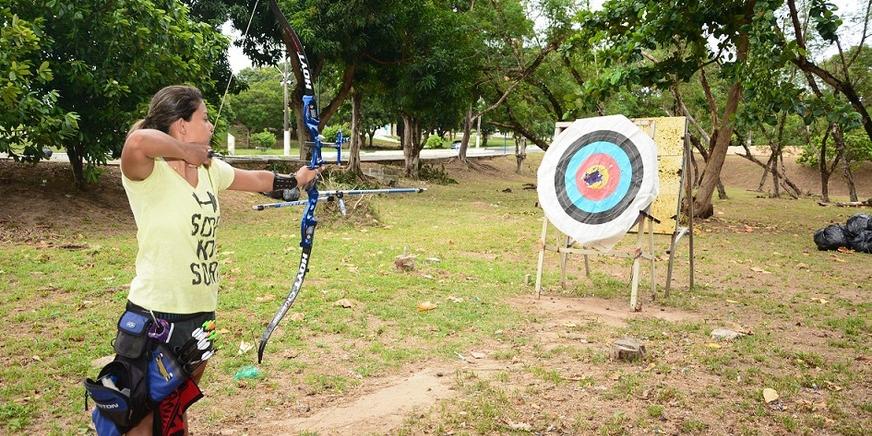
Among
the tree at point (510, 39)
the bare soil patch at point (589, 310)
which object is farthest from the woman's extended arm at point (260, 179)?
the tree at point (510, 39)

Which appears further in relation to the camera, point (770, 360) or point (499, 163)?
point (499, 163)

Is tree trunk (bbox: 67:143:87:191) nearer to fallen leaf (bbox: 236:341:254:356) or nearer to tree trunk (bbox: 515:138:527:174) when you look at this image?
fallen leaf (bbox: 236:341:254:356)

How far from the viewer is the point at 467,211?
1638 cm

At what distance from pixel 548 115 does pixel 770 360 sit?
24.5 metres

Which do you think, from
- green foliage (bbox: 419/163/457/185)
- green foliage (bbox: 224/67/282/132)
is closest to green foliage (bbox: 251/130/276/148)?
green foliage (bbox: 224/67/282/132)

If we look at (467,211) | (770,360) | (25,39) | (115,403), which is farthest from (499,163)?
(115,403)

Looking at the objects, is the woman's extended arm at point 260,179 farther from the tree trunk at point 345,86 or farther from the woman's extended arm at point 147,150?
the tree trunk at point 345,86

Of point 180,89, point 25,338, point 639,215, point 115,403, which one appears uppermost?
point 180,89

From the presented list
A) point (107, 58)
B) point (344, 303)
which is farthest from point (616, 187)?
point (107, 58)

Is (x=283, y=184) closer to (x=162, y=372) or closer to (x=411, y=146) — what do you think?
(x=162, y=372)

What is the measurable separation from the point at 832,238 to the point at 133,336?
1164 cm

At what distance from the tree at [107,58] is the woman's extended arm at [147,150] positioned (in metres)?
9.00

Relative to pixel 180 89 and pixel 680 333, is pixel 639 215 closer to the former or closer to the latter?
pixel 680 333

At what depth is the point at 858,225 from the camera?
11039mm
